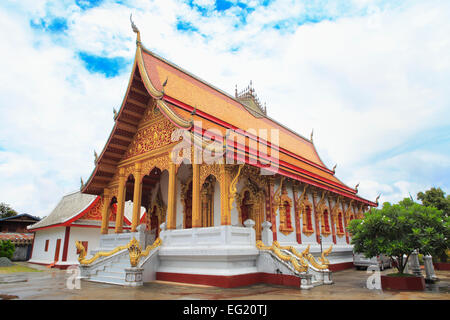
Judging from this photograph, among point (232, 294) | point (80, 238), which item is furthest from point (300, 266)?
point (80, 238)

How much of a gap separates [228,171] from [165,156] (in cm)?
273

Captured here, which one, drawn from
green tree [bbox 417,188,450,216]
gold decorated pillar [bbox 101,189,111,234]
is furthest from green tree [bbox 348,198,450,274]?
green tree [bbox 417,188,450,216]

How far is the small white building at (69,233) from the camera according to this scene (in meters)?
16.8

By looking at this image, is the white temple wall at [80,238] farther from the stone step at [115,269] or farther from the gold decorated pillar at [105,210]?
the stone step at [115,269]

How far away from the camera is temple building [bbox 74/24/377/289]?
820cm

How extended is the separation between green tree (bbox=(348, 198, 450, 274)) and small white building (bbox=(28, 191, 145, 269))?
1483 centimetres

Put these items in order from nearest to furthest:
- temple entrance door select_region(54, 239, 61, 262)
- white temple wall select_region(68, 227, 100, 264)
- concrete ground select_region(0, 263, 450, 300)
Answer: concrete ground select_region(0, 263, 450, 300) < white temple wall select_region(68, 227, 100, 264) < temple entrance door select_region(54, 239, 61, 262)

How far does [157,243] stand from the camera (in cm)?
933

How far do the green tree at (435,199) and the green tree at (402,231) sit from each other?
14.3 metres

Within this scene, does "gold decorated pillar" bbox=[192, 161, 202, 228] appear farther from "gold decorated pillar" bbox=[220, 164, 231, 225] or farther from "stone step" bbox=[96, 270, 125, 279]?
"stone step" bbox=[96, 270, 125, 279]

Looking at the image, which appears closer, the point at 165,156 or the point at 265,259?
the point at 265,259
